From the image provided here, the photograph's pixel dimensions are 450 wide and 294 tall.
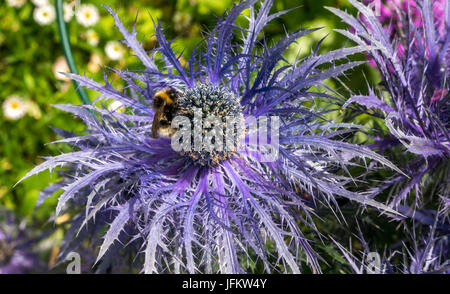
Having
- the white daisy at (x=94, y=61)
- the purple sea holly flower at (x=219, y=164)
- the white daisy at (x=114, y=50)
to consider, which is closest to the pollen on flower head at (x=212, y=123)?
the purple sea holly flower at (x=219, y=164)

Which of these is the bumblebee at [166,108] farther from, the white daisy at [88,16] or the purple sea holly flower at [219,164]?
the white daisy at [88,16]

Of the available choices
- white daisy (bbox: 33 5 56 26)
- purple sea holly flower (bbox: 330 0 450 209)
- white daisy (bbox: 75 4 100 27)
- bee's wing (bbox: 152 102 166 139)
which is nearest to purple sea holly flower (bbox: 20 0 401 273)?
bee's wing (bbox: 152 102 166 139)

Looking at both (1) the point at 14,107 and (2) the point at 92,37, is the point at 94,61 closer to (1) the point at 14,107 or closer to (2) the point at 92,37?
(2) the point at 92,37

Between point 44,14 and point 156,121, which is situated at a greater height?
point 44,14

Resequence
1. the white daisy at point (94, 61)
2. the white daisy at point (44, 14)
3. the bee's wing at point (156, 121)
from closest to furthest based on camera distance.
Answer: the bee's wing at point (156, 121) < the white daisy at point (44, 14) < the white daisy at point (94, 61)

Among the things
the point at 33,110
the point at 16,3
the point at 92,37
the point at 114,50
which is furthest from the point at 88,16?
the point at 33,110
